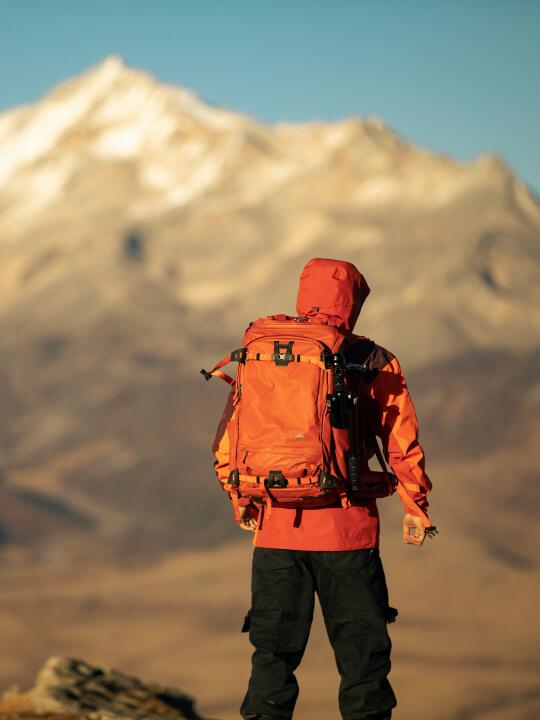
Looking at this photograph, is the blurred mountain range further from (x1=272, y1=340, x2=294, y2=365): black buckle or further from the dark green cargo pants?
(x1=272, y1=340, x2=294, y2=365): black buckle

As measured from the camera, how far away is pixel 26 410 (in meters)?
79.1

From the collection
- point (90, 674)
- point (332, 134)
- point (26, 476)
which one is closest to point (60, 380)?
point (26, 476)

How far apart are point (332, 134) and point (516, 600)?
234 ft

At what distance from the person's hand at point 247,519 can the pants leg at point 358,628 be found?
1.22 ft

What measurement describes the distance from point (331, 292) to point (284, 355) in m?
0.38

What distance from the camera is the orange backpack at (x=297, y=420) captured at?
173 inches

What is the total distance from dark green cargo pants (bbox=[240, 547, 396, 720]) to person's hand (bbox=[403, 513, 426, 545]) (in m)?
0.15

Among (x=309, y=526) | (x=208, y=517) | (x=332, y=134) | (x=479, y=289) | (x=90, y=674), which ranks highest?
(x=332, y=134)

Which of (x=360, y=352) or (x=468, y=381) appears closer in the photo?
(x=360, y=352)

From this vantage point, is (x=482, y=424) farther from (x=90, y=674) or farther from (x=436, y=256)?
(x=90, y=674)

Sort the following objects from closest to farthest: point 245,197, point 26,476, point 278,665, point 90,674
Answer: point 278,665 → point 90,674 → point 26,476 → point 245,197

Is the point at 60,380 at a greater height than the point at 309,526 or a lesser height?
greater

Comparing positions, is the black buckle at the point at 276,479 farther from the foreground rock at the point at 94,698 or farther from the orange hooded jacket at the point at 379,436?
the foreground rock at the point at 94,698

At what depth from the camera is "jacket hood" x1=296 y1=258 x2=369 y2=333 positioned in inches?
183
